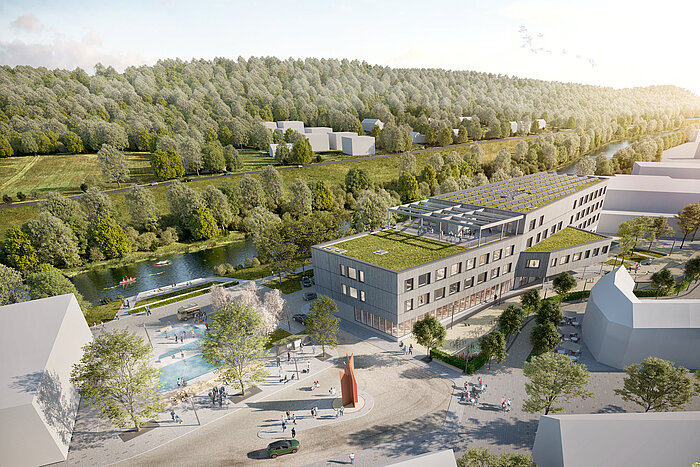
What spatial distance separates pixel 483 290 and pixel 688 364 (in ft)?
72.5

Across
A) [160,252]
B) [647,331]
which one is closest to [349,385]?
[647,331]

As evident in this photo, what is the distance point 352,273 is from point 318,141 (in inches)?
4191

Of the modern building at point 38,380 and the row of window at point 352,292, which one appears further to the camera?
the row of window at point 352,292

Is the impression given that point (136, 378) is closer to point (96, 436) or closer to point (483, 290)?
point (96, 436)

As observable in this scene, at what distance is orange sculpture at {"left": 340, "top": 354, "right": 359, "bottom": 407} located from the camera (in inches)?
1266

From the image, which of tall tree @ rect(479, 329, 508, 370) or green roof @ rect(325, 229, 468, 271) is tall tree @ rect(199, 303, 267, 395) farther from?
tall tree @ rect(479, 329, 508, 370)

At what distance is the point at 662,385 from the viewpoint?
1126 inches

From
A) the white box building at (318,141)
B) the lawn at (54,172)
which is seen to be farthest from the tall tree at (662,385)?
the white box building at (318,141)

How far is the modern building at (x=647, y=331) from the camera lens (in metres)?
36.0

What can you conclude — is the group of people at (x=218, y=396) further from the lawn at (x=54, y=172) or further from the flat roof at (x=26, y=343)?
the lawn at (x=54, y=172)

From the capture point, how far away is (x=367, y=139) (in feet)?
448

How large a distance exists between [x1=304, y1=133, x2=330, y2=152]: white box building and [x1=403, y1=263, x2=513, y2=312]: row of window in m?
105

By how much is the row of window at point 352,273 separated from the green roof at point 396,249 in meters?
1.68

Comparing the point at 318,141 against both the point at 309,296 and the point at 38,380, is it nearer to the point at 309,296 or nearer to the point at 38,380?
the point at 309,296
